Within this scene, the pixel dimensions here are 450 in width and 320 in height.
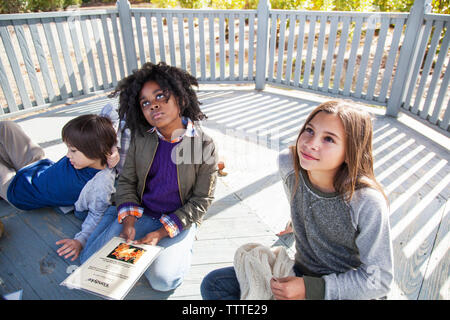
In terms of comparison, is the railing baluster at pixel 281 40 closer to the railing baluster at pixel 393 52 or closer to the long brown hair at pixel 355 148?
the railing baluster at pixel 393 52

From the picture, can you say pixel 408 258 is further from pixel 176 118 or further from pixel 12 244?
pixel 12 244

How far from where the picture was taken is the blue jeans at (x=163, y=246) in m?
1.68

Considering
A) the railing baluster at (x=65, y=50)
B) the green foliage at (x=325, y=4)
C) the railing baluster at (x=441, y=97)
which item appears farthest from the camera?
the green foliage at (x=325, y=4)

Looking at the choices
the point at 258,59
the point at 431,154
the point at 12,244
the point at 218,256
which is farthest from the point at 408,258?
the point at 258,59

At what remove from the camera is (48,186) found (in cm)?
218

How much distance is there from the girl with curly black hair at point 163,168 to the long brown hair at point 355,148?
2.77ft

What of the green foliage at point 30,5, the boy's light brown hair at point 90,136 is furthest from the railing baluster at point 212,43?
the green foliage at point 30,5

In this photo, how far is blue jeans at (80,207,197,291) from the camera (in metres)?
1.68

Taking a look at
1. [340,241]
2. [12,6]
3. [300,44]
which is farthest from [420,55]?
[12,6]

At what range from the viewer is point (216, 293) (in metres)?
1.48

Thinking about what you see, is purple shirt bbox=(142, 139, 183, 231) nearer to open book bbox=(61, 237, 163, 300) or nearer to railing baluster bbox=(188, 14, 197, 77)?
open book bbox=(61, 237, 163, 300)

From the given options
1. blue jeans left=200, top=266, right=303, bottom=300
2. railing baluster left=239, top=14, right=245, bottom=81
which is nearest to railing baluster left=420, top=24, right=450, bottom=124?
railing baluster left=239, top=14, right=245, bottom=81

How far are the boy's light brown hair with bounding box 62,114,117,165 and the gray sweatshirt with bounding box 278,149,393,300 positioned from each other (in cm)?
116
